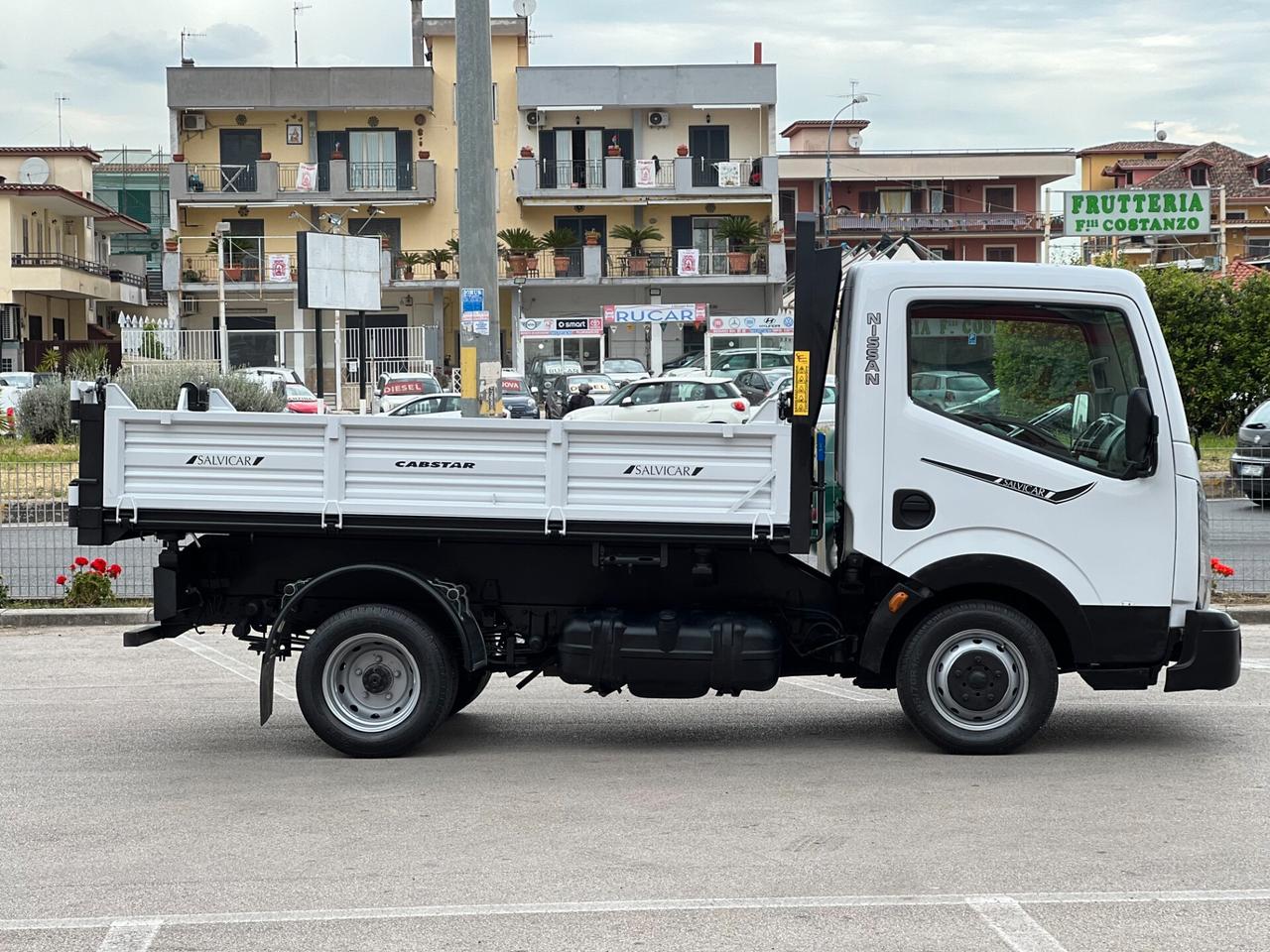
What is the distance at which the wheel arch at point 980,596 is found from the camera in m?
7.77

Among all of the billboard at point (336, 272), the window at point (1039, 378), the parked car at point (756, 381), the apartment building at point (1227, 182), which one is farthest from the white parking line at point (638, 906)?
the apartment building at point (1227, 182)

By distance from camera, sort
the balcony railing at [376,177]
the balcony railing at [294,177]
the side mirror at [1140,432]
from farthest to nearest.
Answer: the balcony railing at [376,177], the balcony railing at [294,177], the side mirror at [1140,432]

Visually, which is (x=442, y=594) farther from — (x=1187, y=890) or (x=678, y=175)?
(x=678, y=175)

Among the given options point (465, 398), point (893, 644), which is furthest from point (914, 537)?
point (465, 398)

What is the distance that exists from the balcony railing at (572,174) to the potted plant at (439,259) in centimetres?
474

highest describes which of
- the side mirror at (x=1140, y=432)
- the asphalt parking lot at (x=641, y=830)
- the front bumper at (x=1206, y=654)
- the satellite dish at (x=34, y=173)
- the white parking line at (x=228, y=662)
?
the satellite dish at (x=34, y=173)

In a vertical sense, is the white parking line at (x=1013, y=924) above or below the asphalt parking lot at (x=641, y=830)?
below

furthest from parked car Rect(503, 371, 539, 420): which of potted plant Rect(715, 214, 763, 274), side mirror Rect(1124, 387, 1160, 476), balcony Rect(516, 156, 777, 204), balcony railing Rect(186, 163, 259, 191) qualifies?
side mirror Rect(1124, 387, 1160, 476)

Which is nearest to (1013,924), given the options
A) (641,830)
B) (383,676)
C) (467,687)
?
(641,830)

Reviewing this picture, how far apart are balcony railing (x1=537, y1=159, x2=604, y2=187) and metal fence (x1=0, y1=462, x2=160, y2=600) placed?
4381 centimetres

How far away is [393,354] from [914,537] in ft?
135

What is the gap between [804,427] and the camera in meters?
7.68

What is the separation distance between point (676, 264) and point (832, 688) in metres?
50.1

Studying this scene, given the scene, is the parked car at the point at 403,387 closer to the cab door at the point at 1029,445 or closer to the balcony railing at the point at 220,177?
the balcony railing at the point at 220,177
